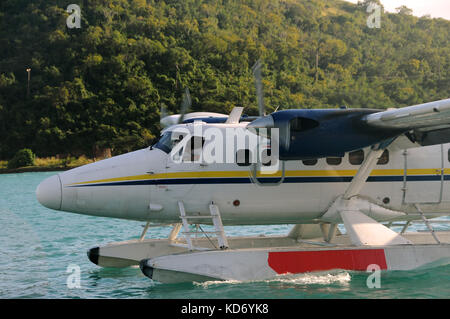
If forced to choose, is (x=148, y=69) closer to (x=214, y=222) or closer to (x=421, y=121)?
(x=214, y=222)


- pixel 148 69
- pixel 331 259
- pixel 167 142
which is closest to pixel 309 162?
pixel 331 259

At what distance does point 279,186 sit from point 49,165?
5966 centimetres

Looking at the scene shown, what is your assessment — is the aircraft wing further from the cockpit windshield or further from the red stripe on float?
the cockpit windshield

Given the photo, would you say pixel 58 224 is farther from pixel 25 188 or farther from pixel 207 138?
pixel 25 188

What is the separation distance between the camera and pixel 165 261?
34.2 ft

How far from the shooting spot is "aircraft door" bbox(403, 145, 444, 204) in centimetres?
1191

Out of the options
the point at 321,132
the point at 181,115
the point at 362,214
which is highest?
the point at 181,115

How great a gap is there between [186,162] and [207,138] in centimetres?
60

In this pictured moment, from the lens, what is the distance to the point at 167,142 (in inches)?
452

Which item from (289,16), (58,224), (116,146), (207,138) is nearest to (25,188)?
(58,224)

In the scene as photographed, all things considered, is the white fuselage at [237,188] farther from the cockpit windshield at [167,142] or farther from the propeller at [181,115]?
the propeller at [181,115]

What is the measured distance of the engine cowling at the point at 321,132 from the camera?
10500 millimetres

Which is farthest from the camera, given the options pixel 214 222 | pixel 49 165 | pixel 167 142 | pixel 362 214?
pixel 49 165

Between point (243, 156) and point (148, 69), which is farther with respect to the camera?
point (148, 69)
